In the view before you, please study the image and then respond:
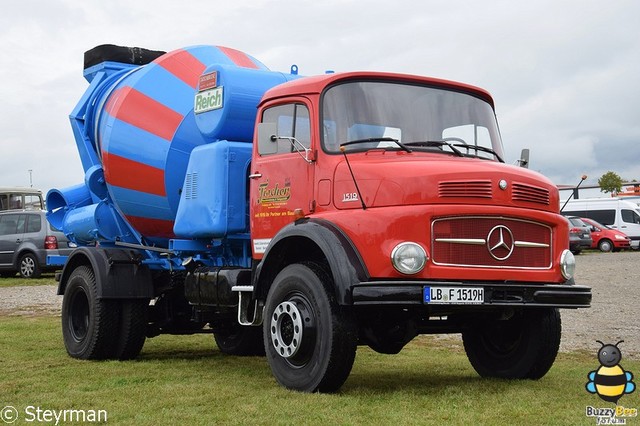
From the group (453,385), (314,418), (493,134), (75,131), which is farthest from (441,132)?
(75,131)

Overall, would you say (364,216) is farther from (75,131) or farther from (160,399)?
(75,131)

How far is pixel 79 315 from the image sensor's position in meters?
10.7

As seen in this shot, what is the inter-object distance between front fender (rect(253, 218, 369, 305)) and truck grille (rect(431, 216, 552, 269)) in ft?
2.09

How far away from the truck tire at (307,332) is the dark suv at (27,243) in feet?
57.3

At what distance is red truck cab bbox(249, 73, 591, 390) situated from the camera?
6.82 metres

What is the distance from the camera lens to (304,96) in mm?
7891

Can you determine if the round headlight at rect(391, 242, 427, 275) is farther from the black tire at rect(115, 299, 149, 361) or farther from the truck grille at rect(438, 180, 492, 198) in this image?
the black tire at rect(115, 299, 149, 361)

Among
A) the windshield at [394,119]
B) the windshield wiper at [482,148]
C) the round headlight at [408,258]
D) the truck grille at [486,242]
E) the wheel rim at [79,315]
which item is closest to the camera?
the round headlight at [408,258]

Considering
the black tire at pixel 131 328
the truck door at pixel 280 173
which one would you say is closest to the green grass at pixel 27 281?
the black tire at pixel 131 328

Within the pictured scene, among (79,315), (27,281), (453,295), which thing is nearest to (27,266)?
(27,281)

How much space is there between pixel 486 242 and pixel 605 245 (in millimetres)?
33979

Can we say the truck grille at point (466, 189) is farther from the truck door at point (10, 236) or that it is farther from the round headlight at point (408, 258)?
the truck door at point (10, 236)

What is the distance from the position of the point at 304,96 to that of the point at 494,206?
6.52ft

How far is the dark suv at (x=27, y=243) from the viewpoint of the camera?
23.9 metres
